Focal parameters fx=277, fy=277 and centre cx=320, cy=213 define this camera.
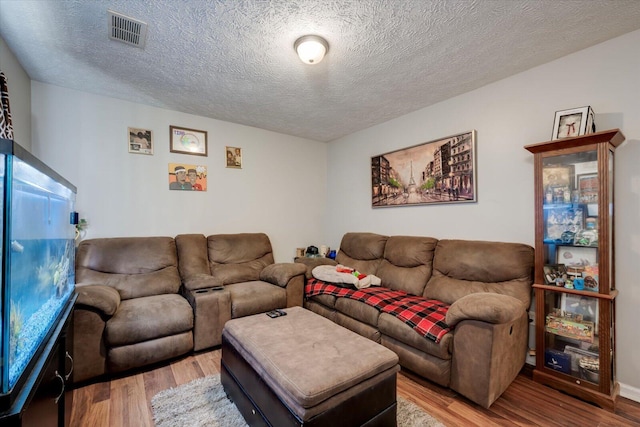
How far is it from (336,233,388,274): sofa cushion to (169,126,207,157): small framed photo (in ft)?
7.12

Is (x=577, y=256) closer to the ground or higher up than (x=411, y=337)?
higher up

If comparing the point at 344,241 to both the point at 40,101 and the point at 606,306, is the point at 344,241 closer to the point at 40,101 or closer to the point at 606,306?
the point at 606,306

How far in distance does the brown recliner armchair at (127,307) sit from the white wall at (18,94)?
1.06 meters

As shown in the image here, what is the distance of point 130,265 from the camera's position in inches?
108

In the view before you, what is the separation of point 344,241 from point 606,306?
2.53 meters

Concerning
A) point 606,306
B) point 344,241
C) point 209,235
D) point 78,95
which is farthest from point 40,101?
point 606,306

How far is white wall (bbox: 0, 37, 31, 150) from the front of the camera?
2.04 metres

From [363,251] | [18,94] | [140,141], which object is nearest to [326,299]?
[363,251]

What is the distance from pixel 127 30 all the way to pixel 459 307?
2905 mm

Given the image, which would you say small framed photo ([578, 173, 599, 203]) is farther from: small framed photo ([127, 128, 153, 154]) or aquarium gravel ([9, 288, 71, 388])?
small framed photo ([127, 128, 153, 154])

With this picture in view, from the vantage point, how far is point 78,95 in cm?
276

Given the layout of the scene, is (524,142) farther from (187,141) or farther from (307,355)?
(187,141)

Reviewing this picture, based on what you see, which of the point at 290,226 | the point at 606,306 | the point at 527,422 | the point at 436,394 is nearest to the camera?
the point at 527,422

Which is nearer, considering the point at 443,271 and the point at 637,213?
the point at 637,213
